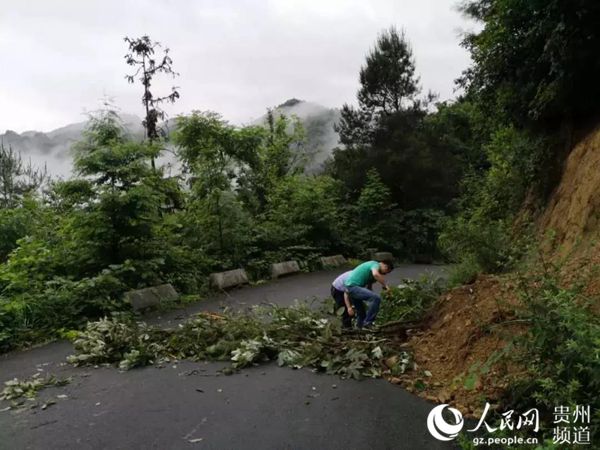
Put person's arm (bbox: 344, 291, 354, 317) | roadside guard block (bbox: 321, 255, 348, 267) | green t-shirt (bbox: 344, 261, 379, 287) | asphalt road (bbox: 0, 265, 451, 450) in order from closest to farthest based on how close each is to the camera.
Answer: asphalt road (bbox: 0, 265, 451, 450)
person's arm (bbox: 344, 291, 354, 317)
green t-shirt (bbox: 344, 261, 379, 287)
roadside guard block (bbox: 321, 255, 348, 267)

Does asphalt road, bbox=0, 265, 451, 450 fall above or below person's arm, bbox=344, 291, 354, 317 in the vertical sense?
below

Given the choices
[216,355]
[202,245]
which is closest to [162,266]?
[202,245]

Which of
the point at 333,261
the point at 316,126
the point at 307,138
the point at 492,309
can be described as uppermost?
the point at 316,126

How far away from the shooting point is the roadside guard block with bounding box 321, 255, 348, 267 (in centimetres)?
1706

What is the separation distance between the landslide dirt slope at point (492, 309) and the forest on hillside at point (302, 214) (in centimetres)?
38

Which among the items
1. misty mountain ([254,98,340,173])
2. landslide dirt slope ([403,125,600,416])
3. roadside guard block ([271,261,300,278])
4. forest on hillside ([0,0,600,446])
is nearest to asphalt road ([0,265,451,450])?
landslide dirt slope ([403,125,600,416])

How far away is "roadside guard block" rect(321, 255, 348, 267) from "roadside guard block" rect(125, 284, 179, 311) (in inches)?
282

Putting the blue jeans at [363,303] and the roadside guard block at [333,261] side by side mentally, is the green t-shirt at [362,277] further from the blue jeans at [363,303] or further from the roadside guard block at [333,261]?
the roadside guard block at [333,261]

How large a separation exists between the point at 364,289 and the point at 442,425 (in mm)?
3315

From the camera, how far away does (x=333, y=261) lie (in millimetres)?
17547

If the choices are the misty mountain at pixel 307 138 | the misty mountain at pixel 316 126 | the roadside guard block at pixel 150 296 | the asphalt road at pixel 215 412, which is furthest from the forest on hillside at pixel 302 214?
the misty mountain at pixel 307 138

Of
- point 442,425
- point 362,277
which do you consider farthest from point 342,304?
point 442,425

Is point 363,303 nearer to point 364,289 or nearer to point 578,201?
point 364,289

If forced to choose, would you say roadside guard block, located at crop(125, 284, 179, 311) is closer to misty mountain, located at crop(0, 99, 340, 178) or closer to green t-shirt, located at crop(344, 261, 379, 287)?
green t-shirt, located at crop(344, 261, 379, 287)
